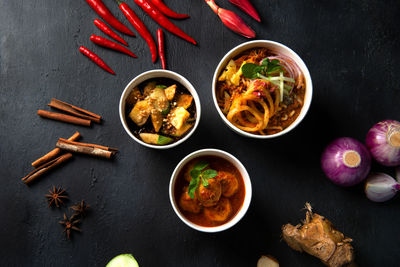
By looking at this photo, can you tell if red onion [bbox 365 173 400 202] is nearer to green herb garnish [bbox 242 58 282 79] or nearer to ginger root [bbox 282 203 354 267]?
ginger root [bbox 282 203 354 267]

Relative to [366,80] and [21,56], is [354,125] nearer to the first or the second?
[366,80]

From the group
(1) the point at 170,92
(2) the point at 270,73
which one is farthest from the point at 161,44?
(2) the point at 270,73

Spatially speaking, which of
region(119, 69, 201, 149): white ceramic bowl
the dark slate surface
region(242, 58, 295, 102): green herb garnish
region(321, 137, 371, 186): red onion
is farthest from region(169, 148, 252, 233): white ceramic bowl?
region(321, 137, 371, 186): red onion

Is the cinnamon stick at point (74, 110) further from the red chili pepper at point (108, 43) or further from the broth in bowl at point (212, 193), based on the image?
the broth in bowl at point (212, 193)

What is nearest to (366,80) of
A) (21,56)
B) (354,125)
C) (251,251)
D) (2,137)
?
(354,125)

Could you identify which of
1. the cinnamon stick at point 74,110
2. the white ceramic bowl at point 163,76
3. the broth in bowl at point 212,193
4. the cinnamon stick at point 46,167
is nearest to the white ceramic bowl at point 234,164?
the broth in bowl at point 212,193

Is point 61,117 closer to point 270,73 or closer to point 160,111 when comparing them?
point 160,111
